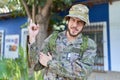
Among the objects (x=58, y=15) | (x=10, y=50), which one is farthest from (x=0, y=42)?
(x=58, y=15)

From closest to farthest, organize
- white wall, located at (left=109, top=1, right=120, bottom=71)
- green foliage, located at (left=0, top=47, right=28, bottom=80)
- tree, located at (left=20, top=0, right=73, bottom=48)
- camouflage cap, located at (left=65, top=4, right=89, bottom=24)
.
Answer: green foliage, located at (left=0, top=47, right=28, bottom=80) < camouflage cap, located at (left=65, top=4, right=89, bottom=24) < tree, located at (left=20, top=0, right=73, bottom=48) < white wall, located at (left=109, top=1, right=120, bottom=71)

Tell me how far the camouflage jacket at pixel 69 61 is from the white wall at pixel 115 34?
317 inches

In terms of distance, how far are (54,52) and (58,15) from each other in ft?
A: 29.7

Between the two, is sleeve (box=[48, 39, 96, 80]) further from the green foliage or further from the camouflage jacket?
the green foliage

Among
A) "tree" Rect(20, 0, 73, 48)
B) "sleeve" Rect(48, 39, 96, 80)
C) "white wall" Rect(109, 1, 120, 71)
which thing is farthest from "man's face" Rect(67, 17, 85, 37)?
"white wall" Rect(109, 1, 120, 71)

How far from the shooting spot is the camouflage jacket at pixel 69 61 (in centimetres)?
199

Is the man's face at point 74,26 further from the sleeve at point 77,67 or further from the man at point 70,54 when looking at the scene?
the sleeve at point 77,67

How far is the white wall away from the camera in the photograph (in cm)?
994

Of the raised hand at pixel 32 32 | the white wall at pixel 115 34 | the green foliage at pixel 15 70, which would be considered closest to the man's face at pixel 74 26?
the raised hand at pixel 32 32

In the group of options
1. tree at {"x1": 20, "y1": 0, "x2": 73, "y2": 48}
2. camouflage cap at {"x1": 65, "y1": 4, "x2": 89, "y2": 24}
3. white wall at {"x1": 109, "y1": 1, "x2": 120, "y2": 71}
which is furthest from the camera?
white wall at {"x1": 109, "y1": 1, "x2": 120, "y2": 71}

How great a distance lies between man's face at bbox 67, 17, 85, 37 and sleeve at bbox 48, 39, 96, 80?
152mm

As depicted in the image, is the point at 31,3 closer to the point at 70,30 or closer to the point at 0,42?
the point at 70,30

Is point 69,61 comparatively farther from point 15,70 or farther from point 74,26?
point 15,70

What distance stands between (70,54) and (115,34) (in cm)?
822
